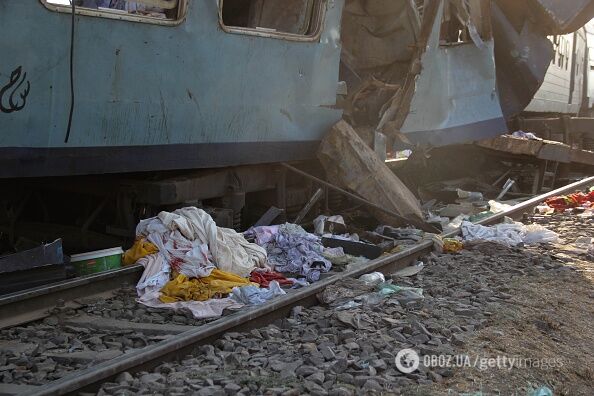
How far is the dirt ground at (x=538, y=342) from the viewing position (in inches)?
137

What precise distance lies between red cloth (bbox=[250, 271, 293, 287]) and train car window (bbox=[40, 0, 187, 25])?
221 centimetres

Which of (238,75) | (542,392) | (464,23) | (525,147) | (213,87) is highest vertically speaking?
(464,23)

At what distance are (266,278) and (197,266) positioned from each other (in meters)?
0.57

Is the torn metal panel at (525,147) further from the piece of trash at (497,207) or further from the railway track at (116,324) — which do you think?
the railway track at (116,324)

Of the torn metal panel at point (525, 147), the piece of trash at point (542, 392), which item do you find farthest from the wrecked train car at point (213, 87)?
the piece of trash at point (542, 392)

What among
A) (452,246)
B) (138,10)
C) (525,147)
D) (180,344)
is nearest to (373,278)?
(452,246)

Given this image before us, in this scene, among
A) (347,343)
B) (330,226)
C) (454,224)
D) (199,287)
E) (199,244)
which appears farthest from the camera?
(454,224)

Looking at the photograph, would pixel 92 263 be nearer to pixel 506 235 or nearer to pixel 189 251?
pixel 189 251

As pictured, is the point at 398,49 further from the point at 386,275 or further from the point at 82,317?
the point at 82,317

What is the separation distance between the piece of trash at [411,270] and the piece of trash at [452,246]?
0.68 metres

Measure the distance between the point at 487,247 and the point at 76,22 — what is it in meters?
4.41

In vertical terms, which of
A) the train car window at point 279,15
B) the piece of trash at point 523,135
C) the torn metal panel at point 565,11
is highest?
the torn metal panel at point 565,11

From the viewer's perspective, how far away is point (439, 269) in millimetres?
6047

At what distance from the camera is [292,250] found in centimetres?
598
